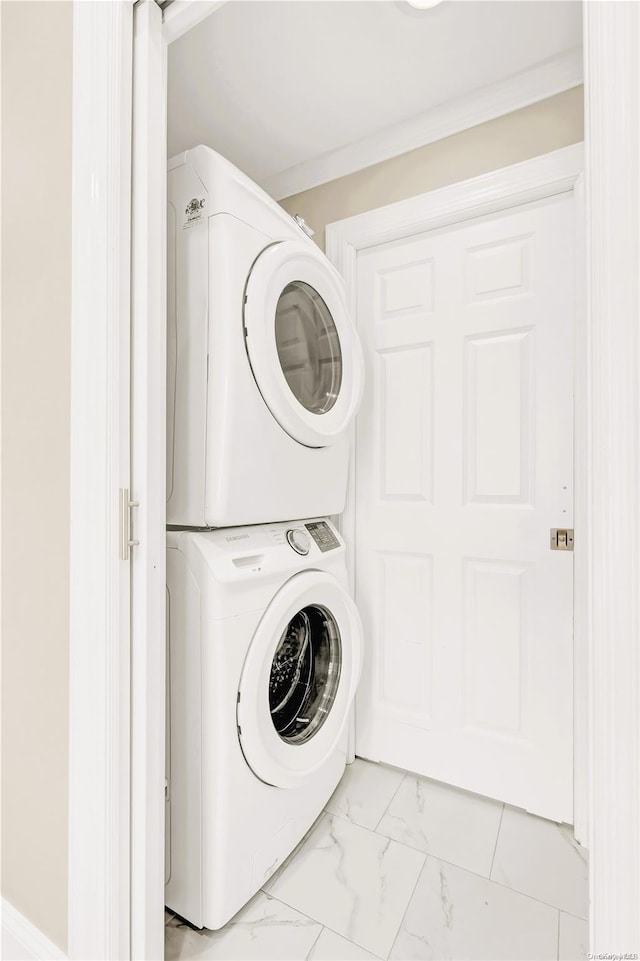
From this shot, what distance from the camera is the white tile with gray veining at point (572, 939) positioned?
1144 mm

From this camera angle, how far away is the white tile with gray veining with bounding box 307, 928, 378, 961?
1.13m

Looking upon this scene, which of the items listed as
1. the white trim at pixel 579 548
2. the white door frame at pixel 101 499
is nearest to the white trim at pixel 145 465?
the white door frame at pixel 101 499

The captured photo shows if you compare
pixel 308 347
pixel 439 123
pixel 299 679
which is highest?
pixel 439 123

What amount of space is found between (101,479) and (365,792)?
59.1 inches

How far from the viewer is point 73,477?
1001 mm

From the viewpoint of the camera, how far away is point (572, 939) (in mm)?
1187

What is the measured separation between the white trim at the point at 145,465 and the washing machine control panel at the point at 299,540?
0.48 m

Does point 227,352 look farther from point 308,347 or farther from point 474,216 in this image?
point 474,216

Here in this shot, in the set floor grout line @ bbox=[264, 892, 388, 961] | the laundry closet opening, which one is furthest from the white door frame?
floor grout line @ bbox=[264, 892, 388, 961]

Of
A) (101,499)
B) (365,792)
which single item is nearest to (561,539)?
(365,792)

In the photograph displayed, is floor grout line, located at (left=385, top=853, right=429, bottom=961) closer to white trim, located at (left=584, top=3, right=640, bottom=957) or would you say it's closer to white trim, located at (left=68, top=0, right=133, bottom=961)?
white trim, located at (left=68, top=0, right=133, bottom=961)

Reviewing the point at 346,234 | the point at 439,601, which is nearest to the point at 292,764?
the point at 439,601

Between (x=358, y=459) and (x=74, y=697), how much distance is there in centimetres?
128

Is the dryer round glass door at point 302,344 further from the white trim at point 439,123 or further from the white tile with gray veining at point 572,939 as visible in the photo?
the white tile with gray veining at point 572,939
